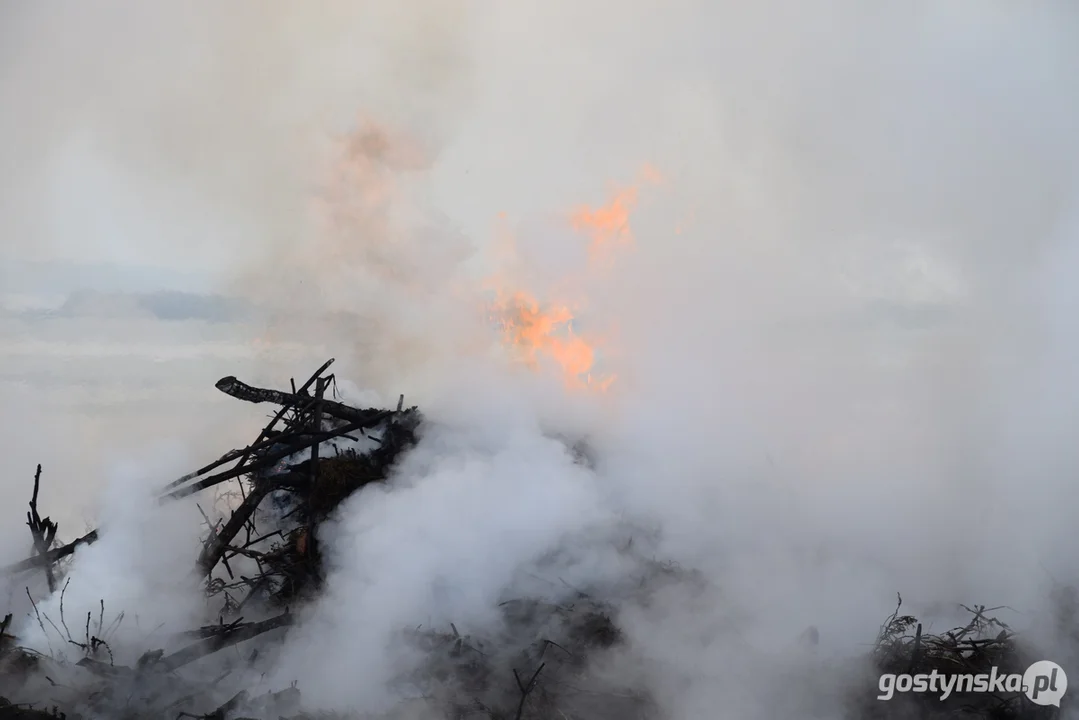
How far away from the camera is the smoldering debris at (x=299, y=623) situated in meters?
8.23

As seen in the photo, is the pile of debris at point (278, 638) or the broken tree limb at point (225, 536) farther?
the broken tree limb at point (225, 536)

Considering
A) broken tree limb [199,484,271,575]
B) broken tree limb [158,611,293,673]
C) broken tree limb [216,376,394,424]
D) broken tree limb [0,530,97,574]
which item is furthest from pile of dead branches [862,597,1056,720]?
broken tree limb [0,530,97,574]

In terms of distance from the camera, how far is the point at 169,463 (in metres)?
11.9

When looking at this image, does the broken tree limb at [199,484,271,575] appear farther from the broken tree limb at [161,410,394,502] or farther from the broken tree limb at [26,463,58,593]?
the broken tree limb at [26,463,58,593]

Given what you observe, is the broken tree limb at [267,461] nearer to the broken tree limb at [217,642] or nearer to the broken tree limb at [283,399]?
the broken tree limb at [283,399]

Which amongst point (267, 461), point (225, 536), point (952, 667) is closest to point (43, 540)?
point (225, 536)

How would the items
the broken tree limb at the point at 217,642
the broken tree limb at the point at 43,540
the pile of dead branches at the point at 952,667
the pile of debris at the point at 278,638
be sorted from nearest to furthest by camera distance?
the pile of debris at the point at 278,638
the pile of dead branches at the point at 952,667
the broken tree limb at the point at 217,642
the broken tree limb at the point at 43,540

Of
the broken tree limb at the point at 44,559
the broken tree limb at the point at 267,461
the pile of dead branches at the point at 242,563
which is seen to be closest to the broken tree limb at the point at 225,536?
the pile of dead branches at the point at 242,563

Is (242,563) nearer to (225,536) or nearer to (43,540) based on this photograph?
(225,536)

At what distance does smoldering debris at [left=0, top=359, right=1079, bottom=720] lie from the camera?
8.23 m

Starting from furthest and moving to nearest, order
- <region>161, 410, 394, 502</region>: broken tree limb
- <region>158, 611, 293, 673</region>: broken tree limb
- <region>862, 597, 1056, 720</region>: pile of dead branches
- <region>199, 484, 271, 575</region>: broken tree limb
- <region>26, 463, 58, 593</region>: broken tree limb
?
<region>161, 410, 394, 502</region>: broken tree limb < <region>199, 484, 271, 575</region>: broken tree limb < <region>26, 463, 58, 593</region>: broken tree limb < <region>158, 611, 293, 673</region>: broken tree limb < <region>862, 597, 1056, 720</region>: pile of dead branches

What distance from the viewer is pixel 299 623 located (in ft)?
32.1

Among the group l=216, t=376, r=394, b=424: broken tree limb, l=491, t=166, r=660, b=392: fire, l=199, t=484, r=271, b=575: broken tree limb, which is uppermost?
l=491, t=166, r=660, b=392: fire

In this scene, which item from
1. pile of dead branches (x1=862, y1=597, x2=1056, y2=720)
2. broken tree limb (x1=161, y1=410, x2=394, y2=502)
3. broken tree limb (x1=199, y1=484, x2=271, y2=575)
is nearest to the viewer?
pile of dead branches (x1=862, y1=597, x2=1056, y2=720)
